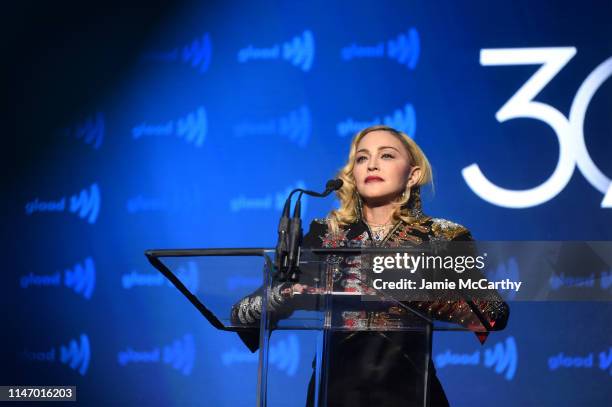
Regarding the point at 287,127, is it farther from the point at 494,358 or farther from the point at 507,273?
the point at 507,273

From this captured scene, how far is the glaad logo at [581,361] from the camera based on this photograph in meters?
3.90

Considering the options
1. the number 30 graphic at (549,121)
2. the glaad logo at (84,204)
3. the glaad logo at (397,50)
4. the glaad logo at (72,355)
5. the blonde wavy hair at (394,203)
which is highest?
the glaad logo at (397,50)

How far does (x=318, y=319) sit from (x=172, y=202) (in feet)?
8.74

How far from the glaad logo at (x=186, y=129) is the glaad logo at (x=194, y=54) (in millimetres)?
255

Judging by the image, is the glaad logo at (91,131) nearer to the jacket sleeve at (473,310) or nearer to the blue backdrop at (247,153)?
the blue backdrop at (247,153)

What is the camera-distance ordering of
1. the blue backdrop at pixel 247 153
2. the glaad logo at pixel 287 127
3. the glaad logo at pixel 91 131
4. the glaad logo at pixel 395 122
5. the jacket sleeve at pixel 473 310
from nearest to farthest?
1. the jacket sleeve at pixel 473 310
2. the blue backdrop at pixel 247 153
3. the glaad logo at pixel 395 122
4. the glaad logo at pixel 287 127
5. the glaad logo at pixel 91 131

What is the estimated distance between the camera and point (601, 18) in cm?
427

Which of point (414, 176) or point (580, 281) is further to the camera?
point (414, 176)

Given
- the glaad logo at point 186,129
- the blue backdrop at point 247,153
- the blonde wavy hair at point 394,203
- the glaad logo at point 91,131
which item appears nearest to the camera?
the blonde wavy hair at point 394,203

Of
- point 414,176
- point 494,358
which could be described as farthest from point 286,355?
point 494,358

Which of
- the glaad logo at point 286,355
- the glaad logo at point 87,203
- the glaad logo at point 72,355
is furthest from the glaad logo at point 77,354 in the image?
the glaad logo at point 286,355

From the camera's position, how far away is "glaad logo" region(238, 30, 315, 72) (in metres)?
4.50

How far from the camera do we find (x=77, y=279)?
4590mm

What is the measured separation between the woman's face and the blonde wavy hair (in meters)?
0.02
